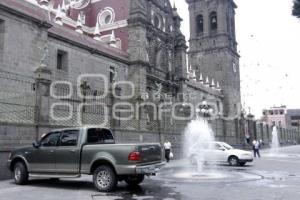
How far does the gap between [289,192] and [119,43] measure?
2763 centimetres

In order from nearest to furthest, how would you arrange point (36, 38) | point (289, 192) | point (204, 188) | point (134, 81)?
1. point (289, 192)
2. point (204, 188)
3. point (36, 38)
4. point (134, 81)

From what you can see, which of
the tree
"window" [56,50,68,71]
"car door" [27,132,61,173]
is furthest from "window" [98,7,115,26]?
"car door" [27,132,61,173]

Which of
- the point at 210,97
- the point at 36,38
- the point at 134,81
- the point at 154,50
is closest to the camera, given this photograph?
the point at 36,38

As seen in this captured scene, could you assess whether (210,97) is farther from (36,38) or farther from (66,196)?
(66,196)

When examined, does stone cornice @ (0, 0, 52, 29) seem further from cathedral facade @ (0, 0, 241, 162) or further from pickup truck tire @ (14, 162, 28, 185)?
pickup truck tire @ (14, 162, 28, 185)

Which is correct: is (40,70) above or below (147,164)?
above

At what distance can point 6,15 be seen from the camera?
21.6 meters

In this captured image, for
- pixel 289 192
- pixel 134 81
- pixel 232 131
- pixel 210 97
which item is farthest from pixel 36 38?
pixel 210 97

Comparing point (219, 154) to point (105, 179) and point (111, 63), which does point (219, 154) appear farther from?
point (111, 63)

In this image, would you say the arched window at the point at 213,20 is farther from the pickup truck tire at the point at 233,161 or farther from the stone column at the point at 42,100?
the stone column at the point at 42,100

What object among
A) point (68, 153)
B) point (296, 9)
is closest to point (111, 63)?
point (296, 9)

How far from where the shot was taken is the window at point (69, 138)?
1112 cm

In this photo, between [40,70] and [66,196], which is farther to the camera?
[40,70]

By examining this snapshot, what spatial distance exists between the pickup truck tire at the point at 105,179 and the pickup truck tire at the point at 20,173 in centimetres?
280
